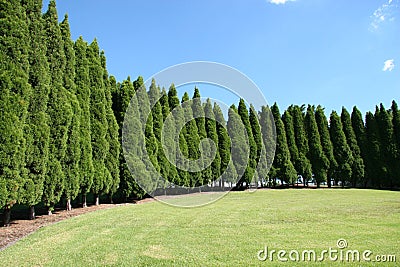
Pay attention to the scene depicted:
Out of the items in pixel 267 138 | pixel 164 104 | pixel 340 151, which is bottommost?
pixel 340 151

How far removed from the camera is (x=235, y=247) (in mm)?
5449

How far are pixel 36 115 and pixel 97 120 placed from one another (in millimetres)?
4869

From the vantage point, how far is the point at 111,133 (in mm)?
15445

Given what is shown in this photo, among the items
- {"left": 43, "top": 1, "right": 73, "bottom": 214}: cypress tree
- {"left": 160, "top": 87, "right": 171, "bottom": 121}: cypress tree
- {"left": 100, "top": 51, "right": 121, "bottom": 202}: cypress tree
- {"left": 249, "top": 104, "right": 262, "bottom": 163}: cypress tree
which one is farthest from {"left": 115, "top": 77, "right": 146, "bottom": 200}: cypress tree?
{"left": 249, "top": 104, "right": 262, "bottom": 163}: cypress tree

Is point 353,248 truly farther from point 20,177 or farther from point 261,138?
point 261,138

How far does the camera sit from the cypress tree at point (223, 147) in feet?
89.4

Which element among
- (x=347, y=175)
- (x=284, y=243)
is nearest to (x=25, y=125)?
(x=284, y=243)

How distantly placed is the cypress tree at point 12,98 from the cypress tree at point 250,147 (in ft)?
69.4

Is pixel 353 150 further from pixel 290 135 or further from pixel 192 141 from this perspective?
pixel 192 141

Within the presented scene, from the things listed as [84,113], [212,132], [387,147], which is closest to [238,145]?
[212,132]

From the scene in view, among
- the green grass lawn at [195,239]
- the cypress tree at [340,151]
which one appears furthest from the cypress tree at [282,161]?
the green grass lawn at [195,239]

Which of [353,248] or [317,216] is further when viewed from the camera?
[317,216]

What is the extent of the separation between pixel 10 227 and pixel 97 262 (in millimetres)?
5491

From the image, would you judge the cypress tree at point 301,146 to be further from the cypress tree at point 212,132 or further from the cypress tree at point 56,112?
the cypress tree at point 56,112
